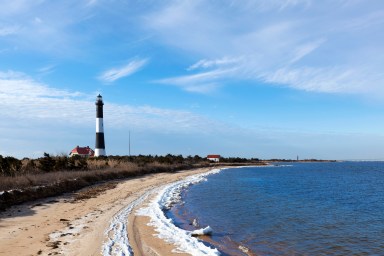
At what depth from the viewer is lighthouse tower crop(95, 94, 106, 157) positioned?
55.8 metres

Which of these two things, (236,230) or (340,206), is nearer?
(236,230)

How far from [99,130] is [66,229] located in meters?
45.9

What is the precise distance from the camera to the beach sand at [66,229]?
29.5 ft

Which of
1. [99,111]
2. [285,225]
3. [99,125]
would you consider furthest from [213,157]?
[285,225]

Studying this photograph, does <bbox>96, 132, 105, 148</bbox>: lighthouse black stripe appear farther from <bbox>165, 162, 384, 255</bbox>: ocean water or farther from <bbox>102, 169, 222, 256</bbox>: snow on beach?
<bbox>102, 169, 222, 256</bbox>: snow on beach

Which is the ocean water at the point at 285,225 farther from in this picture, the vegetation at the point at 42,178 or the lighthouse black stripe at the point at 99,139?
the lighthouse black stripe at the point at 99,139

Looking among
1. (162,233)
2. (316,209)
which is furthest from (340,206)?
(162,233)

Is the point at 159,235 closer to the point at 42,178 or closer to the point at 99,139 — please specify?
the point at 42,178

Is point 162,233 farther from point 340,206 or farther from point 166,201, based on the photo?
point 340,206

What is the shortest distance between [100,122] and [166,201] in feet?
128

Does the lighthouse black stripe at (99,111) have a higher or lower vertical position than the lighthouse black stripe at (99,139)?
higher

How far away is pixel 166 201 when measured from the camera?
20.1 meters

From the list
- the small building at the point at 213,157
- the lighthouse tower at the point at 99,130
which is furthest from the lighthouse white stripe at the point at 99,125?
the small building at the point at 213,157

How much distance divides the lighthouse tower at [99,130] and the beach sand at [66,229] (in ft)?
128
